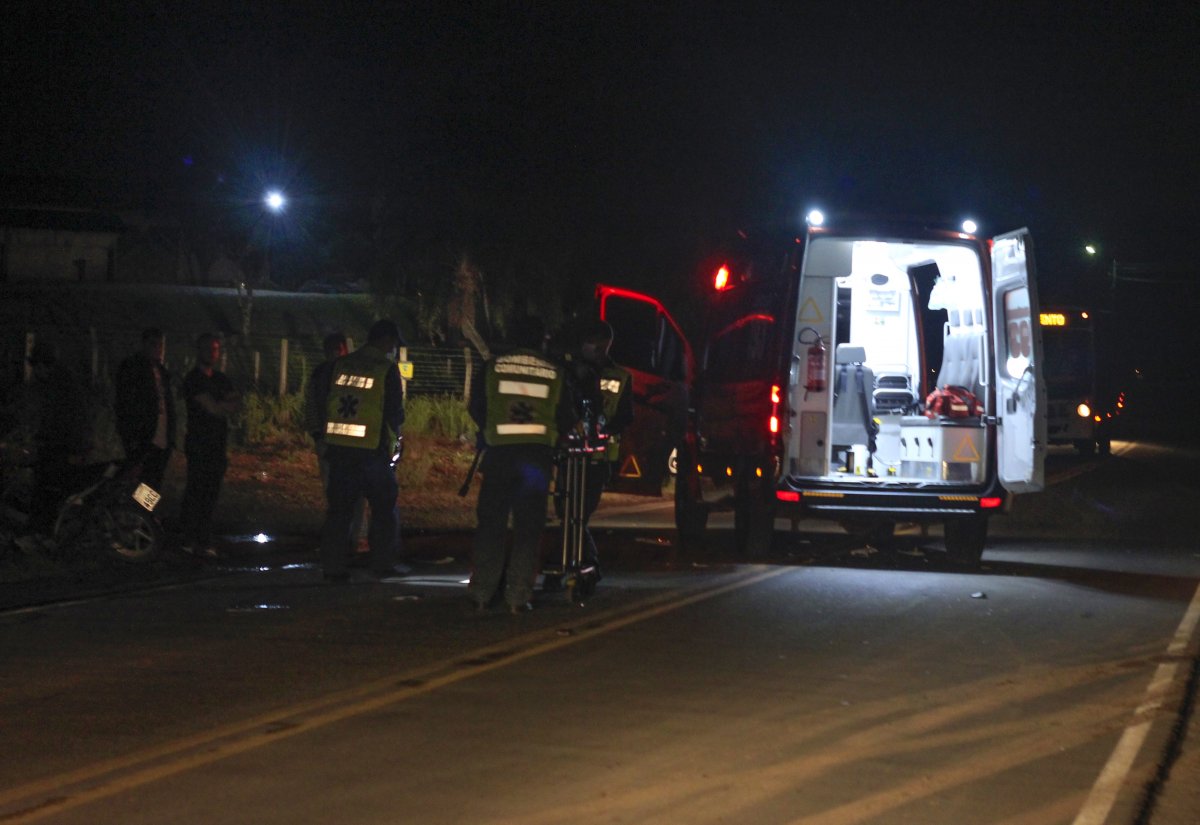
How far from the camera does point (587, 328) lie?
1033cm

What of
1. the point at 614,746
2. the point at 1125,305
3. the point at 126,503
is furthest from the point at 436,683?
the point at 1125,305

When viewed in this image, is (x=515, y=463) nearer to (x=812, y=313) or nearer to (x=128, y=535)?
(x=128, y=535)

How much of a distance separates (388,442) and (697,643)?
308 centimetres

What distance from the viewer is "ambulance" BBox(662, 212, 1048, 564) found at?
11.9 m

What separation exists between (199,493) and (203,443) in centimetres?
39

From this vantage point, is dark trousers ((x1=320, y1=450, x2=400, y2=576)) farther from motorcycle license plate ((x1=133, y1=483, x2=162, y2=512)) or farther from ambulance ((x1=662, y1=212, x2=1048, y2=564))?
ambulance ((x1=662, y1=212, x2=1048, y2=564))

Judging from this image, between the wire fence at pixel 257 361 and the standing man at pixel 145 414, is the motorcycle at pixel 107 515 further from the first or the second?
the wire fence at pixel 257 361

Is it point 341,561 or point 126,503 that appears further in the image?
point 126,503

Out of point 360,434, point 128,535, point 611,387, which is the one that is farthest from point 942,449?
point 128,535

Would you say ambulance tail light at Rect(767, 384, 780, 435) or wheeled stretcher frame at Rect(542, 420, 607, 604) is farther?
ambulance tail light at Rect(767, 384, 780, 435)

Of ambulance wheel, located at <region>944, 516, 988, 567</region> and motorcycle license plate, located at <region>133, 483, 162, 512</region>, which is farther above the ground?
motorcycle license plate, located at <region>133, 483, 162, 512</region>

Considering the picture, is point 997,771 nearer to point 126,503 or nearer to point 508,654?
point 508,654

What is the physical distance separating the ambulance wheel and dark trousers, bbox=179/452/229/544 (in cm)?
584

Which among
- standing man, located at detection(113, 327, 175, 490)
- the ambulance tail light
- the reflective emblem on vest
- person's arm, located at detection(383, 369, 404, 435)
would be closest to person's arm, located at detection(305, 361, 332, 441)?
the reflective emblem on vest
